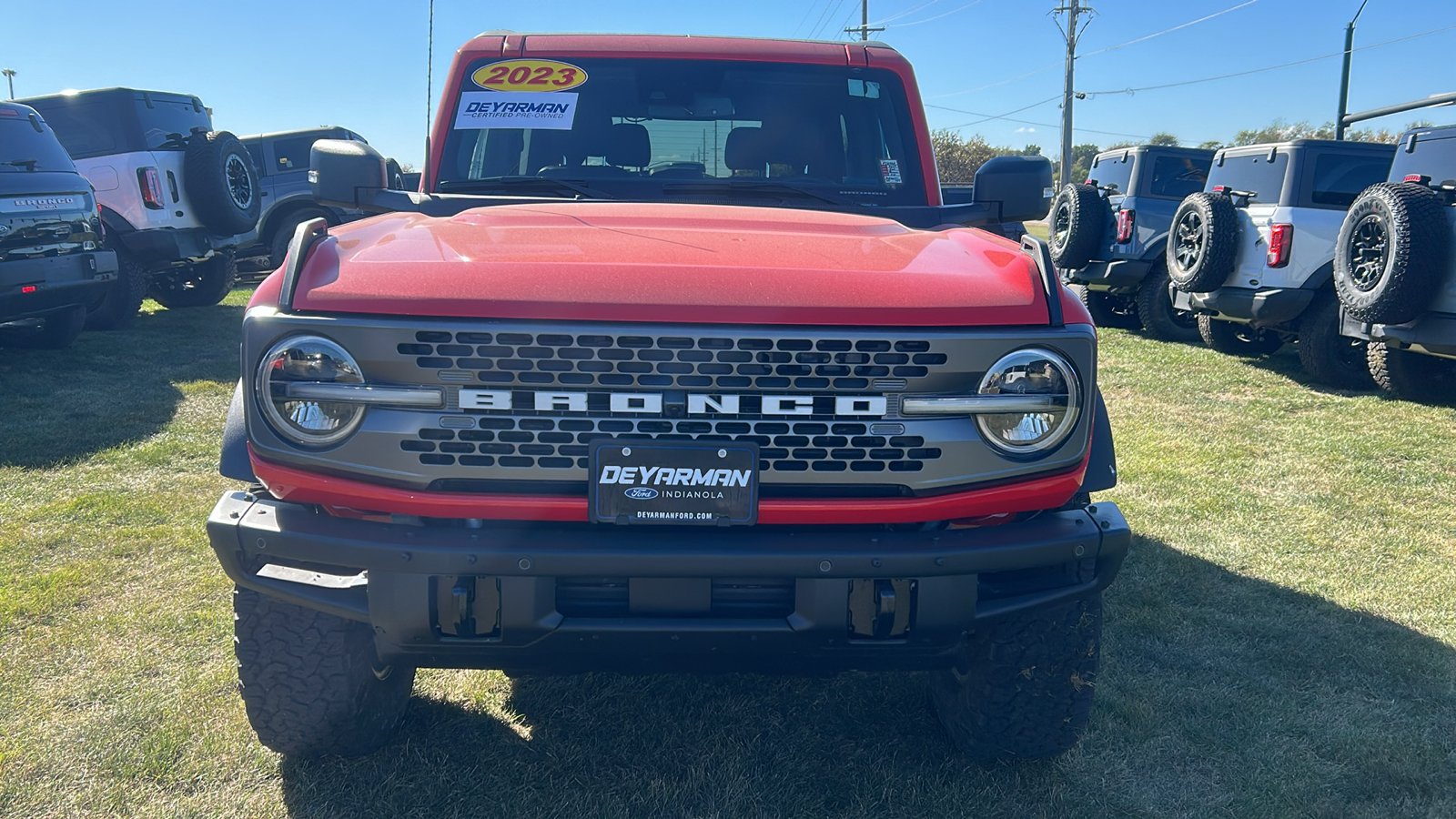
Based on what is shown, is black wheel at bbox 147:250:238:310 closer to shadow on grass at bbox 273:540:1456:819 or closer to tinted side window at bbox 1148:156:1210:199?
shadow on grass at bbox 273:540:1456:819

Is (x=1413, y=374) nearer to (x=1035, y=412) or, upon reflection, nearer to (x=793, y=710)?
(x=793, y=710)

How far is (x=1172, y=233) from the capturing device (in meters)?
8.88

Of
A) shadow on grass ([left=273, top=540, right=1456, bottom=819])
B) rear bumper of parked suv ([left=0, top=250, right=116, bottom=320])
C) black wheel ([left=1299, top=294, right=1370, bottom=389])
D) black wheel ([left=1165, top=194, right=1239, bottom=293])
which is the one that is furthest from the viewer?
black wheel ([left=1165, top=194, right=1239, bottom=293])

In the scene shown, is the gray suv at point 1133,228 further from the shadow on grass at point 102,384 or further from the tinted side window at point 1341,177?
the shadow on grass at point 102,384

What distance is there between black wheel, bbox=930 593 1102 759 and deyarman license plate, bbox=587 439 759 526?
A: 736 millimetres

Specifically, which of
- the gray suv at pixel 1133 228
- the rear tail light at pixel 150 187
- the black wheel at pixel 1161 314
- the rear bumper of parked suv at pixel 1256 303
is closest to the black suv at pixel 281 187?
the rear tail light at pixel 150 187

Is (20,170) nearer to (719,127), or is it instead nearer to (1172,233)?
(719,127)

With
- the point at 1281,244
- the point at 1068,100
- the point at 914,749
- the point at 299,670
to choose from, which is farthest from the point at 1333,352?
the point at 1068,100

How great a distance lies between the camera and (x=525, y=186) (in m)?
3.18

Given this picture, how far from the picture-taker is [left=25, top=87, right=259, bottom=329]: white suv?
9.76 metres

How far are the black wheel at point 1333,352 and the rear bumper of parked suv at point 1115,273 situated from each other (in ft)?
8.68

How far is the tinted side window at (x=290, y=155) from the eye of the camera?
514 inches

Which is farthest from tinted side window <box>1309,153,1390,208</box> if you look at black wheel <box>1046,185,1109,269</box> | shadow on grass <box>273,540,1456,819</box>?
shadow on grass <box>273,540,1456,819</box>

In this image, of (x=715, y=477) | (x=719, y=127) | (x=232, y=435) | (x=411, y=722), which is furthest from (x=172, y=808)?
(x=719, y=127)
